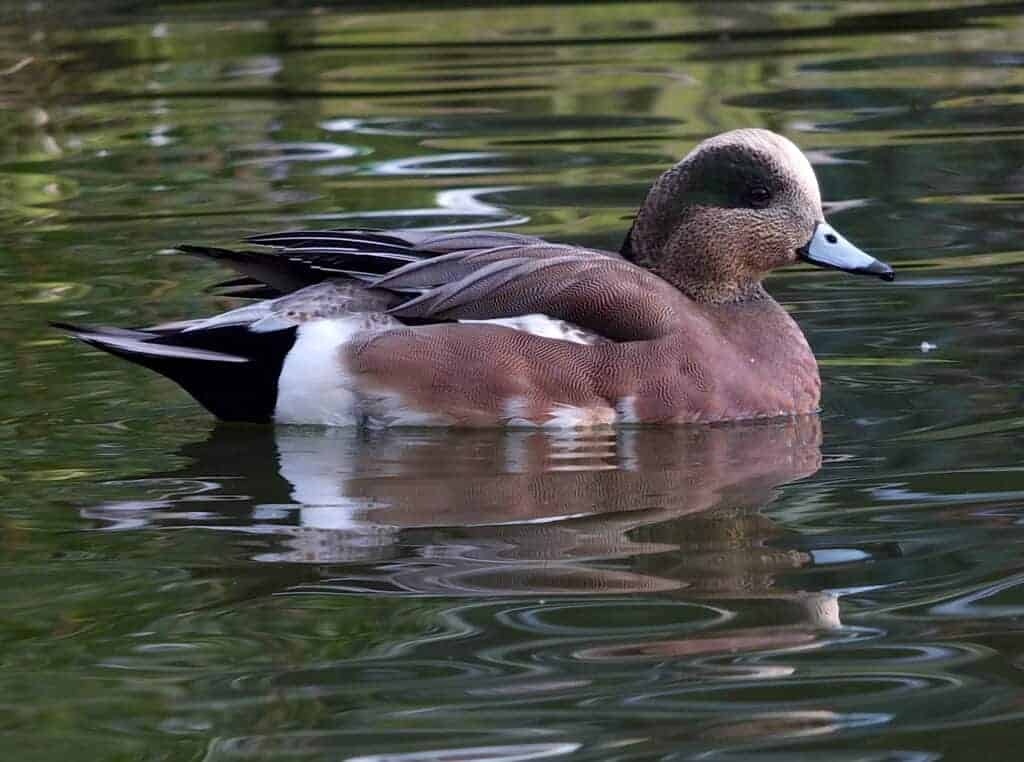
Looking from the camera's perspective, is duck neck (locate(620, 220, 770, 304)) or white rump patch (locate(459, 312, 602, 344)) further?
duck neck (locate(620, 220, 770, 304))

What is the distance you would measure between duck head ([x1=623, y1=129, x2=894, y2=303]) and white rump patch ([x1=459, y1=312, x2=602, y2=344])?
510 millimetres

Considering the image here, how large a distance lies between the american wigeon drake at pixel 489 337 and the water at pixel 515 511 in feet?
0.32

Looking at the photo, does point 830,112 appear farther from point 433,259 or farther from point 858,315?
point 433,259

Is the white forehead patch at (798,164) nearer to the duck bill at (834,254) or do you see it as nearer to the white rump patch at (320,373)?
the duck bill at (834,254)

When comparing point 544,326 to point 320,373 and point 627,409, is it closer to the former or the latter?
point 627,409

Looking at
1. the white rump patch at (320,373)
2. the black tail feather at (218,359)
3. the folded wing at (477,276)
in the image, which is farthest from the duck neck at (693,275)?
the black tail feather at (218,359)

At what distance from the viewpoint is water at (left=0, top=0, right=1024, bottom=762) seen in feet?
11.1

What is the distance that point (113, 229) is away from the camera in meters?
8.17

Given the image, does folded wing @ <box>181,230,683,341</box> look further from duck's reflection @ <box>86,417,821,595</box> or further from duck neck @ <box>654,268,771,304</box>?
duck's reflection @ <box>86,417,821,595</box>

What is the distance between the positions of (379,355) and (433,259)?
0.30m

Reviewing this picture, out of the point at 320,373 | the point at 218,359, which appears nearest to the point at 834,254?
the point at 320,373

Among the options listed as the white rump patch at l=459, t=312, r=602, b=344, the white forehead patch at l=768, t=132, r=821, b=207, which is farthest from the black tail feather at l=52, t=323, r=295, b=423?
the white forehead patch at l=768, t=132, r=821, b=207

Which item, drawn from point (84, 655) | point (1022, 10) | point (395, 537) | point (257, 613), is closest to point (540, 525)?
point (395, 537)

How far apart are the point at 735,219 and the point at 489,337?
32.3 inches
